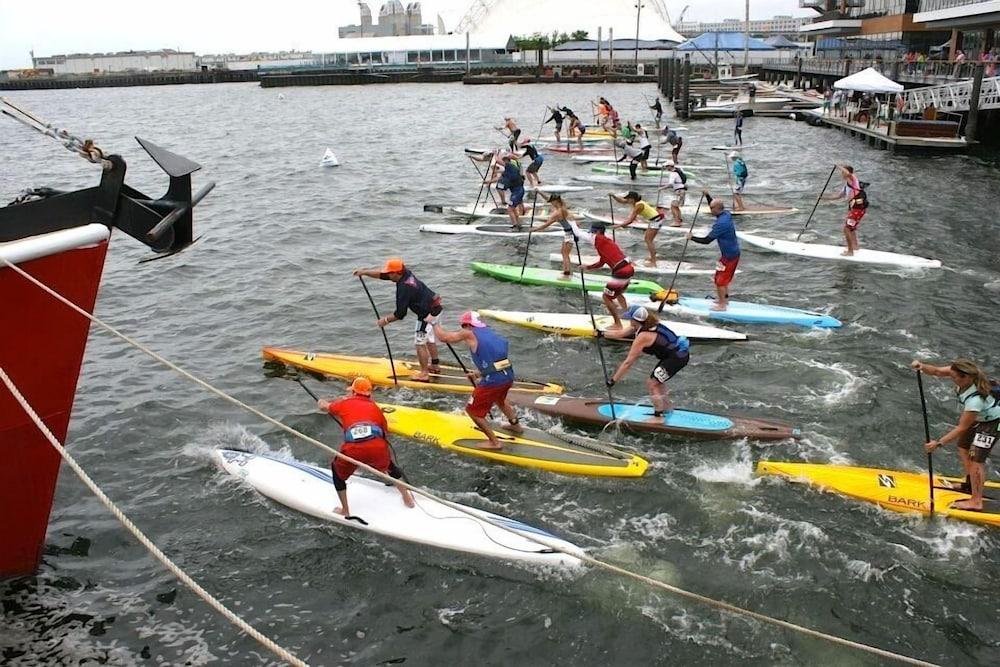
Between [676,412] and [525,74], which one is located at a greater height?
[525,74]

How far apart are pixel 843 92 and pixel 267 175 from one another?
121 feet

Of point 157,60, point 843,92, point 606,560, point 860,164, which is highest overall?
point 157,60

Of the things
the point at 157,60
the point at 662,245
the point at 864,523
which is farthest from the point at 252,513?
the point at 157,60

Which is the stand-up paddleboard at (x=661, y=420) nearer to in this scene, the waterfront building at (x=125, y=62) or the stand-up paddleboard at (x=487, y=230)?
the stand-up paddleboard at (x=487, y=230)

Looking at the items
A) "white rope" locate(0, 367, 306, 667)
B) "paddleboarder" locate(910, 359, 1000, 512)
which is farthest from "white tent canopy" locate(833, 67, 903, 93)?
"white rope" locate(0, 367, 306, 667)

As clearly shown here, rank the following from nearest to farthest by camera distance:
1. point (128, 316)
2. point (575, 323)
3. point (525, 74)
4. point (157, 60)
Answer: point (575, 323) → point (128, 316) → point (525, 74) → point (157, 60)

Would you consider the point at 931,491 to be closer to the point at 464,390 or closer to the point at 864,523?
the point at 864,523

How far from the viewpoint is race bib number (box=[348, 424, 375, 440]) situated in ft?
26.2

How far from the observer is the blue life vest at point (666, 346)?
10375 millimetres

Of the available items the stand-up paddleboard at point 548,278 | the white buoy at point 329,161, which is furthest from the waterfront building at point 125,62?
the stand-up paddleboard at point 548,278

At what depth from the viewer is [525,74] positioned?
318 feet

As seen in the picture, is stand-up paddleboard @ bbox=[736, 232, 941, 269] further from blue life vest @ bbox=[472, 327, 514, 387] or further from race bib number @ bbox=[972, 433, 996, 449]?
blue life vest @ bbox=[472, 327, 514, 387]

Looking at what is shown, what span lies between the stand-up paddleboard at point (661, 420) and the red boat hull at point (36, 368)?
249 inches

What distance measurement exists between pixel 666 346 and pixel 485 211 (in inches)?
598
